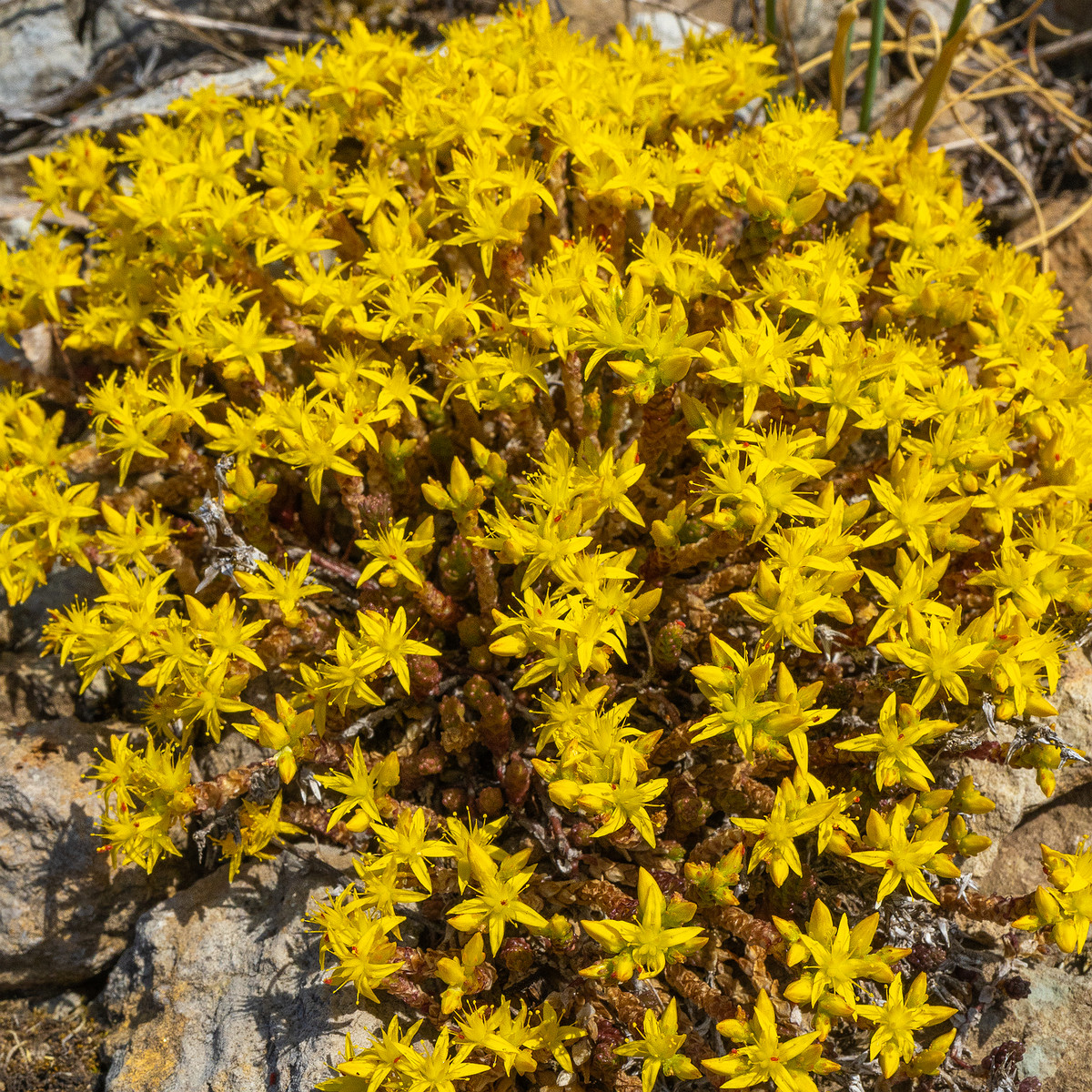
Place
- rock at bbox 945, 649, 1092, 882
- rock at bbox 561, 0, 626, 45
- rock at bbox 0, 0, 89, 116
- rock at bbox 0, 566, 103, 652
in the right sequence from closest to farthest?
rock at bbox 945, 649, 1092, 882
rock at bbox 0, 566, 103, 652
rock at bbox 561, 0, 626, 45
rock at bbox 0, 0, 89, 116

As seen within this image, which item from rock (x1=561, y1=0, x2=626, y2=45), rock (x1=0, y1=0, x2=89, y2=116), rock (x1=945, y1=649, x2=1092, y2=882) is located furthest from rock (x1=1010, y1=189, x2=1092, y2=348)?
rock (x1=0, y1=0, x2=89, y2=116)

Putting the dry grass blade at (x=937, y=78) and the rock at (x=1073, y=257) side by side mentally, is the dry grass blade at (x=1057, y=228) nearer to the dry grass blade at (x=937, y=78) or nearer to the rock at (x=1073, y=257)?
the rock at (x=1073, y=257)

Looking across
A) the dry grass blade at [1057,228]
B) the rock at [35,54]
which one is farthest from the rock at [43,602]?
the dry grass blade at [1057,228]

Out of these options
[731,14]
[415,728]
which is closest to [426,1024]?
[415,728]

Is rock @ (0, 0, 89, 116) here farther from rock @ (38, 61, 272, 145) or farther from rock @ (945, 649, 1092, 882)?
rock @ (945, 649, 1092, 882)

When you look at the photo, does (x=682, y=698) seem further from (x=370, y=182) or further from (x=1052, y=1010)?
(x=370, y=182)

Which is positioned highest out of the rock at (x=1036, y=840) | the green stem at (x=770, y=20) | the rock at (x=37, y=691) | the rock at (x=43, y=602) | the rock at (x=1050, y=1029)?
the green stem at (x=770, y=20)

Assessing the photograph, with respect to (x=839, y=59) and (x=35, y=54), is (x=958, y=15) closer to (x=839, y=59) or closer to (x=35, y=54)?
(x=839, y=59)
